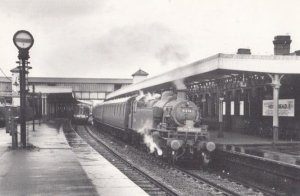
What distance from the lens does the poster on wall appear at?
21.1m

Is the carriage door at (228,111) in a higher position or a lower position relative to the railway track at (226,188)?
higher

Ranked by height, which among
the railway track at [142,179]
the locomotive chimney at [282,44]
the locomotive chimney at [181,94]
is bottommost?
the railway track at [142,179]

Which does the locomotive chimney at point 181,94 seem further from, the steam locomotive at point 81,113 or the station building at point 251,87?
the steam locomotive at point 81,113

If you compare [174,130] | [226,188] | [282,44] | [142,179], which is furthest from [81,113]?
[226,188]

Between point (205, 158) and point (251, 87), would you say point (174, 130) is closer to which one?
point (205, 158)

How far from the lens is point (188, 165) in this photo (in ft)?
53.6

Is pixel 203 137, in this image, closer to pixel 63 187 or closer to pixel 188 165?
pixel 188 165

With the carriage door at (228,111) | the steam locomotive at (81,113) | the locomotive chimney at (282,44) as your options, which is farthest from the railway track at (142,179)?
the steam locomotive at (81,113)

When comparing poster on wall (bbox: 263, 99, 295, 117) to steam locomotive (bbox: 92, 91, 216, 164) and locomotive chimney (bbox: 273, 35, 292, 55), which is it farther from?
steam locomotive (bbox: 92, 91, 216, 164)

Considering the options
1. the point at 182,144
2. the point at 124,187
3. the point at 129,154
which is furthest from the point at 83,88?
the point at 124,187

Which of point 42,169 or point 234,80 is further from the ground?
point 234,80

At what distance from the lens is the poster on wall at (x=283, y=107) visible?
69.3 feet

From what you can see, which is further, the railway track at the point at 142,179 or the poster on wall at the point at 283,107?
the poster on wall at the point at 283,107

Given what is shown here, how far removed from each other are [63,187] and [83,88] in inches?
2614
